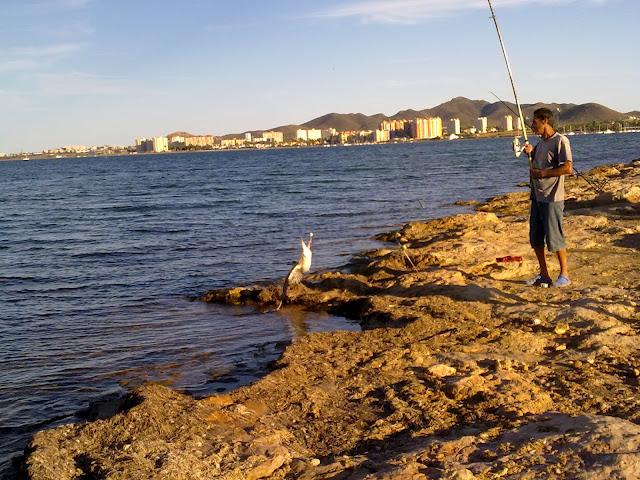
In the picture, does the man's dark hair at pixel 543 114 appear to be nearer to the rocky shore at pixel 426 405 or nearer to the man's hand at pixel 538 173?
the man's hand at pixel 538 173

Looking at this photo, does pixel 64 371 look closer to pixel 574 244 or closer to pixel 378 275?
pixel 378 275

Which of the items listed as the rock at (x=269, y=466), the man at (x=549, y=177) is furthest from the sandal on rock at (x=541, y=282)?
the rock at (x=269, y=466)

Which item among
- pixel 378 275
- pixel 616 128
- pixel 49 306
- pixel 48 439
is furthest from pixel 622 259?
pixel 616 128

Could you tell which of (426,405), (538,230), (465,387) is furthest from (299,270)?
(426,405)

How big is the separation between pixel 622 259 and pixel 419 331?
175 inches

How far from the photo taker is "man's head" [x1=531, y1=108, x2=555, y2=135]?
8.02 m

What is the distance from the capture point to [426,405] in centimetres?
541

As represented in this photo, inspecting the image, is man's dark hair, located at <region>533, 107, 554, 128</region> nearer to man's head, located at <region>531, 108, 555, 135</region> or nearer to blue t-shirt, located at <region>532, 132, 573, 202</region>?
man's head, located at <region>531, 108, 555, 135</region>

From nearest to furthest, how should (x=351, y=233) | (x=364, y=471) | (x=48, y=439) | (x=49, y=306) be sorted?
(x=364, y=471)
(x=48, y=439)
(x=49, y=306)
(x=351, y=233)

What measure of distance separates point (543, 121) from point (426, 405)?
4163 mm

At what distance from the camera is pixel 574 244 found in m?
11.3

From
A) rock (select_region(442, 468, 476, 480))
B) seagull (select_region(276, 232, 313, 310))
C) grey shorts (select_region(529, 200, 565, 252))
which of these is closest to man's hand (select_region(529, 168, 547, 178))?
grey shorts (select_region(529, 200, 565, 252))

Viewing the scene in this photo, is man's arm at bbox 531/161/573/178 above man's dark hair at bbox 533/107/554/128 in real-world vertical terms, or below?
below

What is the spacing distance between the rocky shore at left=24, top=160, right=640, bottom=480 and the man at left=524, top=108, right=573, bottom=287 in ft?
2.43
